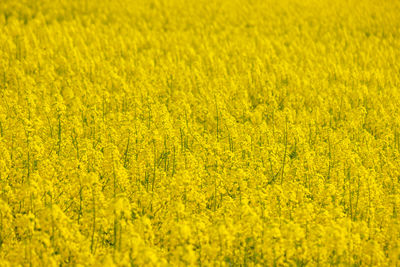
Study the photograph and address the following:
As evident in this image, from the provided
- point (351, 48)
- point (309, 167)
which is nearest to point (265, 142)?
point (309, 167)

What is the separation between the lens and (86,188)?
380 centimetres

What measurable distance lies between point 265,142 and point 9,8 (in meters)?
8.60

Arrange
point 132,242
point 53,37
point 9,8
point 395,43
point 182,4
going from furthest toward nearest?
point 182,4, point 9,8, point 395,43, point 53,37, point 132,242

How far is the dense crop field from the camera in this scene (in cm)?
329

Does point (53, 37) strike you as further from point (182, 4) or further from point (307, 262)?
point (307, 262)

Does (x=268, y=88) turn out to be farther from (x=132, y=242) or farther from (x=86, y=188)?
(x=132, y=242)

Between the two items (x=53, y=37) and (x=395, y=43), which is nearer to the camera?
(x=53, y=37)

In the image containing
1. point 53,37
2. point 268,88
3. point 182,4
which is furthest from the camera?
point 182,4

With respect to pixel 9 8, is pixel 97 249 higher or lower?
lower

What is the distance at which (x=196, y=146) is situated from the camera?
16.1ft

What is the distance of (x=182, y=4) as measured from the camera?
12.7 metres

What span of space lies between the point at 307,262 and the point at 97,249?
1.47 meters

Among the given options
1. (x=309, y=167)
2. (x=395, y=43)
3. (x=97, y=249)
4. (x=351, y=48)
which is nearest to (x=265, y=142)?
(x=309, y=167)

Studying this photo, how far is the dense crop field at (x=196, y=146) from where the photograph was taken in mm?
3293
